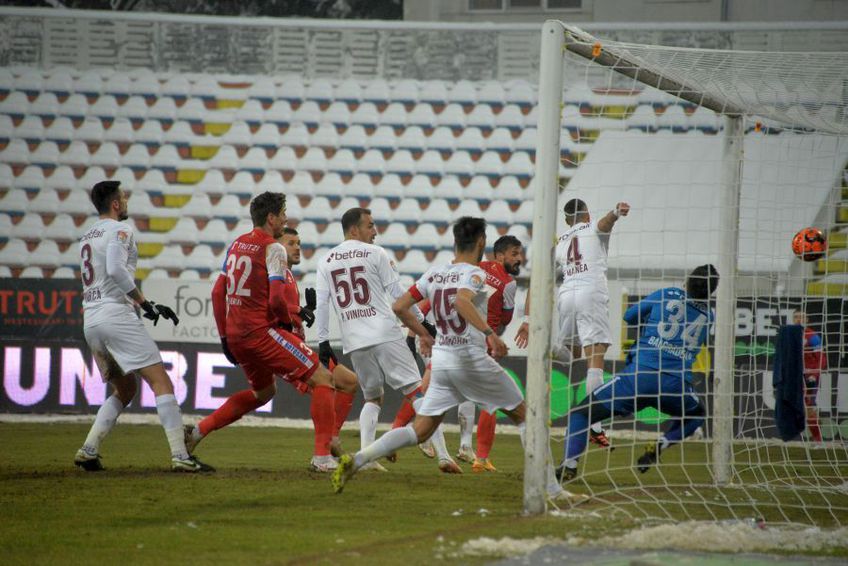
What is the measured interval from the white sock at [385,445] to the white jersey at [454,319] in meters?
0.50

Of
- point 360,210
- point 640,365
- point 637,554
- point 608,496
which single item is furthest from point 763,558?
point 360,210

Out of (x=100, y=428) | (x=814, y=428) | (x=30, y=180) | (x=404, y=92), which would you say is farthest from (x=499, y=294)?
(x=30, y=180)

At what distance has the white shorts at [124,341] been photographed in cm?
779

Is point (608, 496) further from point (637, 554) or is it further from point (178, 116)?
point (178, 116)

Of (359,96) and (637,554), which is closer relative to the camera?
(637,554)

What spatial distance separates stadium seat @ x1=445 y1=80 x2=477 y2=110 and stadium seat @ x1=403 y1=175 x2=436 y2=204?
69.4 inches

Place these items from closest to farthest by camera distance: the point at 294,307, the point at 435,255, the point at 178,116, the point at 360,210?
the point at 360,210, the point at 294,307, the point at 435,255, the point at 178,116

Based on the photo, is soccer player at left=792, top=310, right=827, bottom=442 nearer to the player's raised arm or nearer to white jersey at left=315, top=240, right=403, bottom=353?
the player's raised arm

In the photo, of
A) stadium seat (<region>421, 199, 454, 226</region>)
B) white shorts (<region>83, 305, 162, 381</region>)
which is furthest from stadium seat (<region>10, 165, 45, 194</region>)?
white shorts (<region>83, 305, 162, 381</region>)

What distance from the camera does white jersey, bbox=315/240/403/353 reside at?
27.1 feet

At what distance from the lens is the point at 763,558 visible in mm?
5148

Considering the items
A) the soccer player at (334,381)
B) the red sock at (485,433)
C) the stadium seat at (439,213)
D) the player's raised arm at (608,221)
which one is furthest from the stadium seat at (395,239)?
the player's raised arm at (608,221)

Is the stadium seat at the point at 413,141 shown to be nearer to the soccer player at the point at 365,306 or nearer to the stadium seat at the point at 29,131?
the stadium seat at the point at 29,131

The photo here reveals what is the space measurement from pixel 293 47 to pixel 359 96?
5.46 ft
